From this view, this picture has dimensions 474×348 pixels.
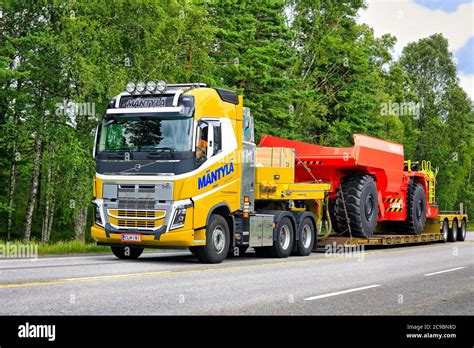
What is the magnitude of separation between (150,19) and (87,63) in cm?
368

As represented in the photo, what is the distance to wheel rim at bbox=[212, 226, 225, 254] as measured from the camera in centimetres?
1538

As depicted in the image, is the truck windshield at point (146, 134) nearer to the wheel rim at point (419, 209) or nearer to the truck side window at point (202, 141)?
the truck side window at point (202, 141)

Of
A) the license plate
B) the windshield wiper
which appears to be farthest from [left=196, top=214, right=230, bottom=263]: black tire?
the windshield wiper

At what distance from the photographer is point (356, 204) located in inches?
822

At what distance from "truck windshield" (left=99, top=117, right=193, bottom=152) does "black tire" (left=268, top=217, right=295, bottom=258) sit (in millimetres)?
4392

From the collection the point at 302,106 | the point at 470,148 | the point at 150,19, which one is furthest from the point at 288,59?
the point at 470,148

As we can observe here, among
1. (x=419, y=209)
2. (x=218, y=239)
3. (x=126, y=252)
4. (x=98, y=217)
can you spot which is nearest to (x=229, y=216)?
(x=218, y=239)

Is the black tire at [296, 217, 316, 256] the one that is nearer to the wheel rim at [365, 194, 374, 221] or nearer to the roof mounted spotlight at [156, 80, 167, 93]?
the wheel rim at [365, 194, 374, 221]

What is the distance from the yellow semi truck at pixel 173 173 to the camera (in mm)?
14523

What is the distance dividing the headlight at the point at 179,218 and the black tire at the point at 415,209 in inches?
517

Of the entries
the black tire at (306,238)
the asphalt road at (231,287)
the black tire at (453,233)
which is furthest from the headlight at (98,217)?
the black tire at (453,233)

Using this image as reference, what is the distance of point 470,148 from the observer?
255 ft
